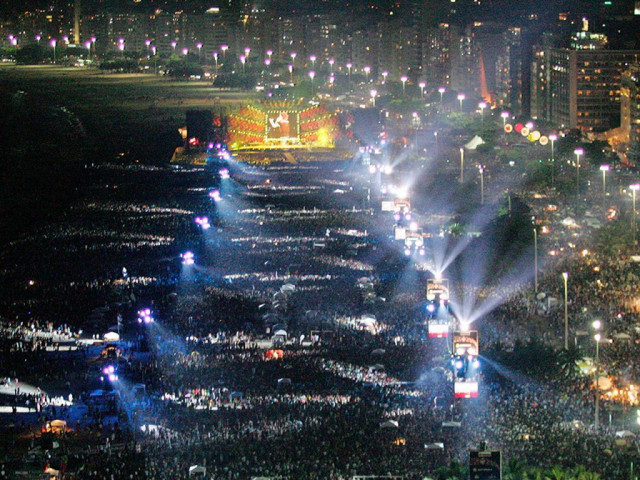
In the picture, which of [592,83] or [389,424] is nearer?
[389,424]

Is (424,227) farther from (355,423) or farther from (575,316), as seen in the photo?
(355,423)

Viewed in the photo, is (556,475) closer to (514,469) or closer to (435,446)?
(514,469)

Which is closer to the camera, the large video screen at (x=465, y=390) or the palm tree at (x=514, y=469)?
the palm tree at (x=514, y=469)

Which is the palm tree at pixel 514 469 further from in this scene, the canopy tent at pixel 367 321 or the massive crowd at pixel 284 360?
the canopy tent at pixel 367 321

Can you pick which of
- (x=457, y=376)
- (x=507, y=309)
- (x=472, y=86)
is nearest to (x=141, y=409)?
(x=457, y=376)

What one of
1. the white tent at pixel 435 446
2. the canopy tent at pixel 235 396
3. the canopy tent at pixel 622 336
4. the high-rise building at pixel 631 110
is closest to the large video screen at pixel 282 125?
the high-rise building at pixel 631 110

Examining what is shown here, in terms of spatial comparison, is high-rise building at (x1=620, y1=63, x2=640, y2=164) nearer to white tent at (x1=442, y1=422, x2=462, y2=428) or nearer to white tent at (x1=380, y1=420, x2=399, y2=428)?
white tent at (x1=442, y1=422, x2=462, y2=428)

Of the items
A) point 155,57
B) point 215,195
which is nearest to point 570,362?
point 215,195
